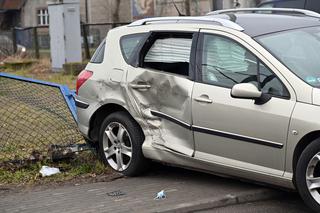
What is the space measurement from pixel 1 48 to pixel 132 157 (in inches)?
871

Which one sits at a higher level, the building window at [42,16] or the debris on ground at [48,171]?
the debris on ground at [48,171]

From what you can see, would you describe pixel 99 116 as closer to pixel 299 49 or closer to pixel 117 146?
pixel 117 146

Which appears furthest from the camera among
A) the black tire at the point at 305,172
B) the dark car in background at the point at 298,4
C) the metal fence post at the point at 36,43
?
the metal fence post at the point at 36,43

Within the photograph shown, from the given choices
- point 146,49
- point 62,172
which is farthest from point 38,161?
point 146,49

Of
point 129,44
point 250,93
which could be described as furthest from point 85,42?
point 250,93

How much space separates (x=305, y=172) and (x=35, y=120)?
501cm

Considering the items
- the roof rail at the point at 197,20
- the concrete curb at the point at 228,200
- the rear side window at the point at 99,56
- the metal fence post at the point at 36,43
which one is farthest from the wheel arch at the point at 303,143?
the metal fence post at the point at 36,43

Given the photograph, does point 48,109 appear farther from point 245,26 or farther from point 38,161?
point 245,26

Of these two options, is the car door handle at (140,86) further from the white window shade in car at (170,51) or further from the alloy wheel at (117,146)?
the alloy wheel at (117,146)

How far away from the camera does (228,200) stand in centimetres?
547

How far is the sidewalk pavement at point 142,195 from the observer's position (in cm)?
534

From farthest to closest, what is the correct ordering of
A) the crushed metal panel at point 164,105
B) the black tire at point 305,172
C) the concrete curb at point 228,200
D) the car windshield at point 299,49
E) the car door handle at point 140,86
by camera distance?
the car door handle at point 140,86, the crushed metal panel at point 164,105, the concrete curb at point 228,200, the car windshield at point 299,49, the black tire at point 305,172

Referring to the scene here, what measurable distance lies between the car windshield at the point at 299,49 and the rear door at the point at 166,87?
0.84m

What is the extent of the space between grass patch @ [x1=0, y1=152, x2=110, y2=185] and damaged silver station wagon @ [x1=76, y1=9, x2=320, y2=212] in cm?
23
